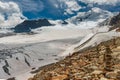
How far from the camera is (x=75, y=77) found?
69.1ft

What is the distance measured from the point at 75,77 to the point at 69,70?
2215 mm

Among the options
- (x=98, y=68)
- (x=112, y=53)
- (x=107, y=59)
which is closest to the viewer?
(x=98, y=68)

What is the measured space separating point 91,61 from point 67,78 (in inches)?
137

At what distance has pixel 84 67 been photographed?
74.9ft

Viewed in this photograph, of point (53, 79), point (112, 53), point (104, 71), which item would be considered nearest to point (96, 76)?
point (104, 71)

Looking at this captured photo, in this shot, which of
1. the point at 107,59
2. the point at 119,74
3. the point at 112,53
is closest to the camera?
the point at 119,74

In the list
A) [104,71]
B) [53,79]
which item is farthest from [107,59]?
[53,79]

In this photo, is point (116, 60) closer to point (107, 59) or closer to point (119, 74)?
point (107, 59)

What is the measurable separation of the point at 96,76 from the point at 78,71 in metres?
1.80

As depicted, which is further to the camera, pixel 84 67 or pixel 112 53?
pixel 112 53

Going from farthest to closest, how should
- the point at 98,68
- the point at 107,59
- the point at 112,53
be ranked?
the point at 112,53
the point at 107,59
the point at 98,68

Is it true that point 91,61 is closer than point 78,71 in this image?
No

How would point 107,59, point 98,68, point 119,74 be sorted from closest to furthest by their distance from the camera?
point 119,74
point 98,68
point 107,59

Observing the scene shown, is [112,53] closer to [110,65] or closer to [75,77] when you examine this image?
[110,65]
